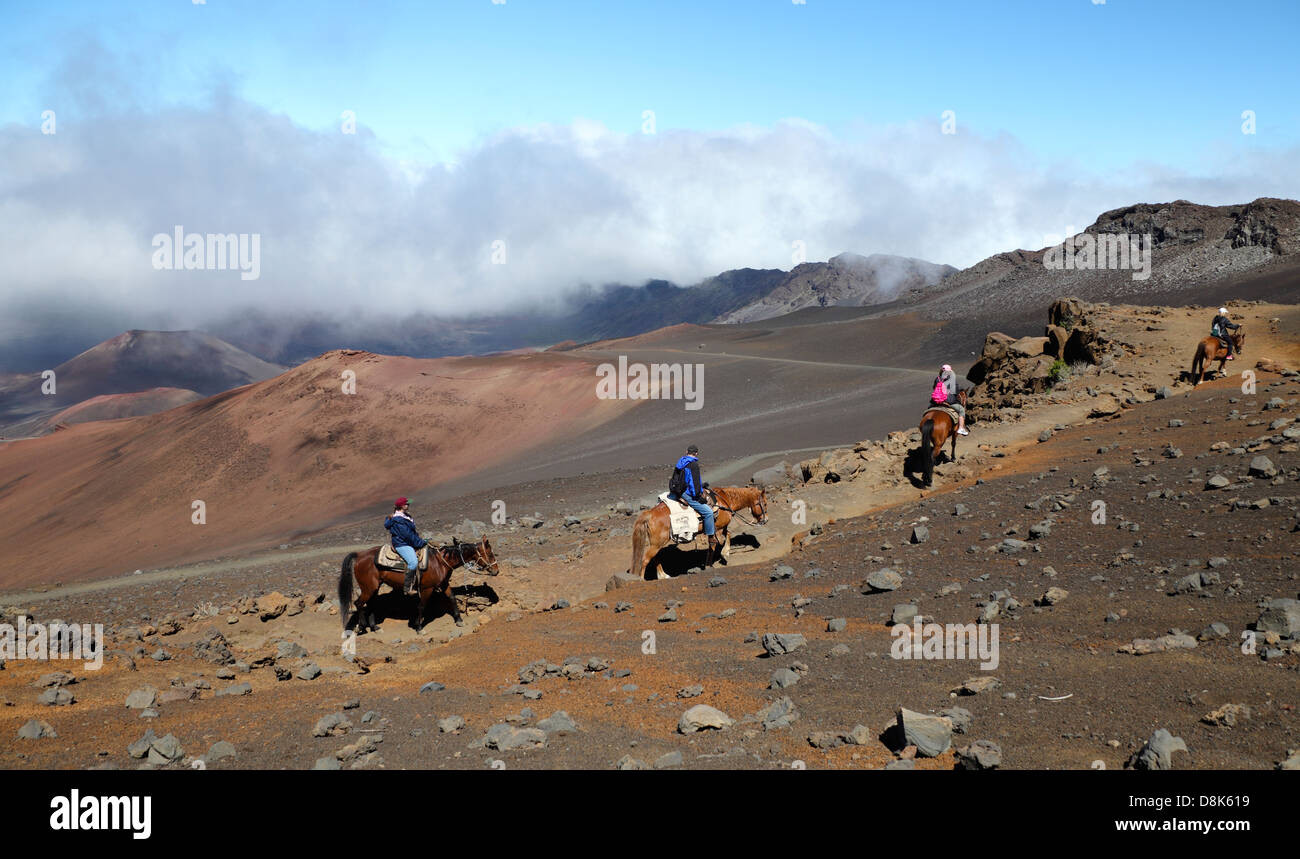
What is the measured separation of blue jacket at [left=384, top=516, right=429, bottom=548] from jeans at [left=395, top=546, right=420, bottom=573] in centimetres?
7

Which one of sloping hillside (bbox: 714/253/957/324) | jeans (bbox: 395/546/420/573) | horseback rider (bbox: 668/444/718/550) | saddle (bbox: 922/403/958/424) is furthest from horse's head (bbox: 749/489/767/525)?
sloping hillside (bbox: 714/253/957/324)

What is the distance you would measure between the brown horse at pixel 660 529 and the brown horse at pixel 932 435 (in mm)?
4586

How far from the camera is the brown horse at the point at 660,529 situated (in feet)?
43.6

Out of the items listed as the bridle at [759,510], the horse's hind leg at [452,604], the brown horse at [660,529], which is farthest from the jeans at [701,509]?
A: the horse's hind leg at [452,604]

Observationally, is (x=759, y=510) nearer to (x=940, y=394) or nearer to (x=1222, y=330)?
(x=940, y=394)

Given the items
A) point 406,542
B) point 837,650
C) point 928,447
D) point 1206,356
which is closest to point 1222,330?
point 1206,356

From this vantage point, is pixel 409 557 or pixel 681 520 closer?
pixel 409 557

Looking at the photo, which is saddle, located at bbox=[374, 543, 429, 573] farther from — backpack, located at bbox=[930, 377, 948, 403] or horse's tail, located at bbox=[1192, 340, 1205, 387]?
horse's tail, located at bbox=[1192, 340, 1205, 387]

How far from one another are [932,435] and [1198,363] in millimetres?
8425

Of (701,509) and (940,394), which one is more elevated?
(940,394)

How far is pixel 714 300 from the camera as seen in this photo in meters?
194

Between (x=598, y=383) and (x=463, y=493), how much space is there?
1501 centimetres

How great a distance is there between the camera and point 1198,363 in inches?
779
